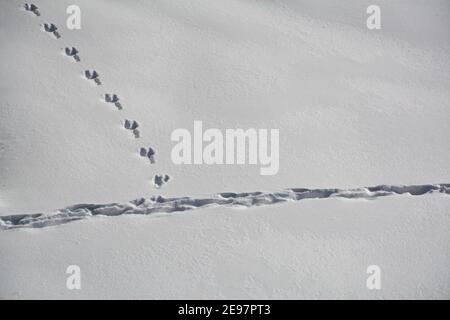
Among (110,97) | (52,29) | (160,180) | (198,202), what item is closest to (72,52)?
(52,29)

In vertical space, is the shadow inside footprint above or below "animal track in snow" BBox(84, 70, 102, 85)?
below

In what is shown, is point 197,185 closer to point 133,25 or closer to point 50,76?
point 50,76

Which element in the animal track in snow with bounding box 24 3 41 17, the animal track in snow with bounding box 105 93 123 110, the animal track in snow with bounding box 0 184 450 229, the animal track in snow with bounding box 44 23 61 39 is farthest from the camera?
the animal track in snow with bounding box 24 3 41 17

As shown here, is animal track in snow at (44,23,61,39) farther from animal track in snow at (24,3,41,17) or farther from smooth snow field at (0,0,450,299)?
animal track in snow at (24,3,41,17)

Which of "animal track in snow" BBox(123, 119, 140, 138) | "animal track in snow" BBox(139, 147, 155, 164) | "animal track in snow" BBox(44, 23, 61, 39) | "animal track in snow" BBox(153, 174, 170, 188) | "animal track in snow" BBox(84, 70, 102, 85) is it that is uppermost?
"animal track in snow" BBox(44, 23, 61, 39)

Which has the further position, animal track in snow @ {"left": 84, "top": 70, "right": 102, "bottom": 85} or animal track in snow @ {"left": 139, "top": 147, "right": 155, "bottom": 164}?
animal track in snow @ {"left": 84, "top": 70, "right": 102, "bottom": 85}

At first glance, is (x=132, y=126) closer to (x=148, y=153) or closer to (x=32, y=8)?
(x=148, y=153)

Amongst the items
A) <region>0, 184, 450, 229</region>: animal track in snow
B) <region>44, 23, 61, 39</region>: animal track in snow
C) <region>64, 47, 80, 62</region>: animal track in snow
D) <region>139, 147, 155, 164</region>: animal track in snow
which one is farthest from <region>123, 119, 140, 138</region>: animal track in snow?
<region>44, 23, 61, 39</region>: animal track in snow

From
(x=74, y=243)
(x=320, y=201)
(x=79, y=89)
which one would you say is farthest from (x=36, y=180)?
(x=320, y=201)
